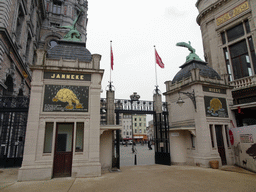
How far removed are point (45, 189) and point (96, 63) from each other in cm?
863

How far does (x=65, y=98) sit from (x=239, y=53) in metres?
21.5

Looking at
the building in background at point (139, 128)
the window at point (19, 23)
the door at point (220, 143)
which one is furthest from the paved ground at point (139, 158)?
the building in background at point (139, 128)

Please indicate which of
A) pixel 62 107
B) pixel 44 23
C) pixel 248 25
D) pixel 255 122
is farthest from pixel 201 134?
pixel 44 23

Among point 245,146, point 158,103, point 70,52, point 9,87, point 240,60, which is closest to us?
point 245,146

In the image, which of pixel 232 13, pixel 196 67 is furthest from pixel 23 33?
pixel 232 13

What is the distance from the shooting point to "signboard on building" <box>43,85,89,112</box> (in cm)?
1143

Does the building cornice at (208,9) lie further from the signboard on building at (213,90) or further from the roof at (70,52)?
the roof at (70,52)

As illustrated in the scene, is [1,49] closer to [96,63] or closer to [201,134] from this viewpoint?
[96,63]

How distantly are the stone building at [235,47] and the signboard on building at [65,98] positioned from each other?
43.8 ft

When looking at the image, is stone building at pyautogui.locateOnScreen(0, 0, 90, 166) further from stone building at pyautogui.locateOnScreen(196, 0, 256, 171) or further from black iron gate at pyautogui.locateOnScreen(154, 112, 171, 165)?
stone building at pyautogui.locateOnScreen(196, 0, 256, 171)

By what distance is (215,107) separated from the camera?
15.5 metres

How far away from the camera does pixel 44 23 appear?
37500 millimetres

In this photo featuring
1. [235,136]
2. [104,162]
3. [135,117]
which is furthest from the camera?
[135,117]

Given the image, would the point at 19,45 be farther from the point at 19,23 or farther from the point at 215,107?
the point at 215,107
